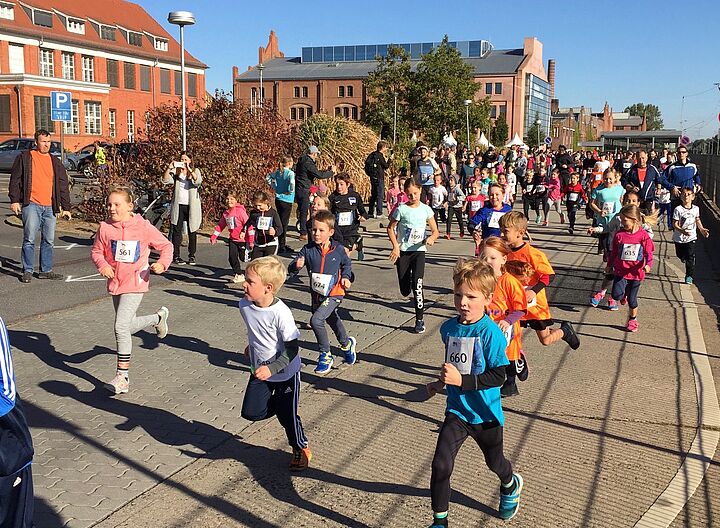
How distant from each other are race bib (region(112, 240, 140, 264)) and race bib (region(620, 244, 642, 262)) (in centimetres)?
554

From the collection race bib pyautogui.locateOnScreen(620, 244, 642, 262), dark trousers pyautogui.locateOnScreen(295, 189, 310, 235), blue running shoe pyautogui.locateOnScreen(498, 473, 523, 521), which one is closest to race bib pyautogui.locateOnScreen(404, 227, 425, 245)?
race bib pyautogui.locateOnScreen(620, 244, 642, 262)

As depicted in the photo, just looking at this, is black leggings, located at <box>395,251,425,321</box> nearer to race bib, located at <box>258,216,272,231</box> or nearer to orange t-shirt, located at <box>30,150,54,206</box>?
race bib, located at <box>258,216,272,231</box>

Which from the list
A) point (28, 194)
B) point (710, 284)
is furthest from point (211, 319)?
point (710, 284)

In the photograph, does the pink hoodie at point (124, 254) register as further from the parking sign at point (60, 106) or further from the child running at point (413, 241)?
the parking sign at point (60, 106)

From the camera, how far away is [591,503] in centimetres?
458

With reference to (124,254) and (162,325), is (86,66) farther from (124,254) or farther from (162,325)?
(124,254)

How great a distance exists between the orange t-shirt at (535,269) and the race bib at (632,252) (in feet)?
9.23

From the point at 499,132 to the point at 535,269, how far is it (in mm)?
83619

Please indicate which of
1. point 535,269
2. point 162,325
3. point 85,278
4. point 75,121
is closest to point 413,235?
point 535,269

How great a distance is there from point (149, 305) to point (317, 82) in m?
91.8

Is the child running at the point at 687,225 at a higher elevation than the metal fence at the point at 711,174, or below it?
below

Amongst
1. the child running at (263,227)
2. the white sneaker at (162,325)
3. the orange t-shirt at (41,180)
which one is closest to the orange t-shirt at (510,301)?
the white sneaker at (162,325)

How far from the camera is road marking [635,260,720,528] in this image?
4449 mm

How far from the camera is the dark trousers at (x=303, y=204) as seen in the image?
16.4m
